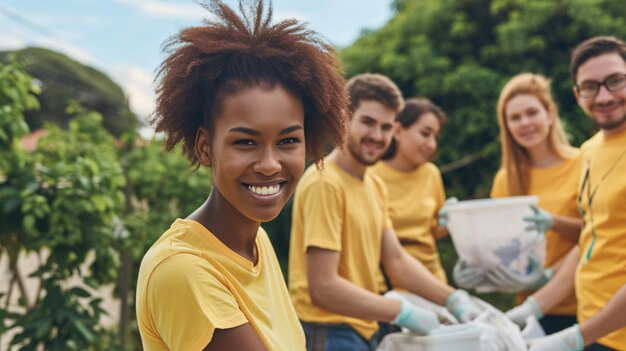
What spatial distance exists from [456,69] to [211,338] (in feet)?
16.7

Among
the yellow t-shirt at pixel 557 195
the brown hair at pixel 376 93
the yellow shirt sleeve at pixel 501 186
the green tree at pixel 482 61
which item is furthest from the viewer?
the green tree at pixel 482 61

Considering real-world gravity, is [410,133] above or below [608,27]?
below

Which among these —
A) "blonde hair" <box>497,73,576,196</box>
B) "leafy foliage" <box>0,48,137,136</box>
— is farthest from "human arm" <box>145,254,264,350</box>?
"leafy foliage" <box>0,48,137,136</box>

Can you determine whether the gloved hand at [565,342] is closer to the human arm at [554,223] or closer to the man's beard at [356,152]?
the human arm at [554,223]

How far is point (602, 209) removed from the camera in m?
2.57

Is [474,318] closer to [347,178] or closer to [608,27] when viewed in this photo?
[347,178]

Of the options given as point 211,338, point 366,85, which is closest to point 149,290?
point 211,338

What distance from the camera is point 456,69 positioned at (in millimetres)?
6020

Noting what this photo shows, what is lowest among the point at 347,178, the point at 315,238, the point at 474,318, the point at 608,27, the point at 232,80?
the point at 474,318

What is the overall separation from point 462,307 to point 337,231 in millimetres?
695

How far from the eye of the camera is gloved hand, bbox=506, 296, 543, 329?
9.67 ft

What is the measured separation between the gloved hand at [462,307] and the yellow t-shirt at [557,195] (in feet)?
1.80

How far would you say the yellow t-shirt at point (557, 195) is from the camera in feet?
10.7

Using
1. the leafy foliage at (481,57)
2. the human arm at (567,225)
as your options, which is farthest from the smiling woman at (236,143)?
the leafy foliage at (481,57)
